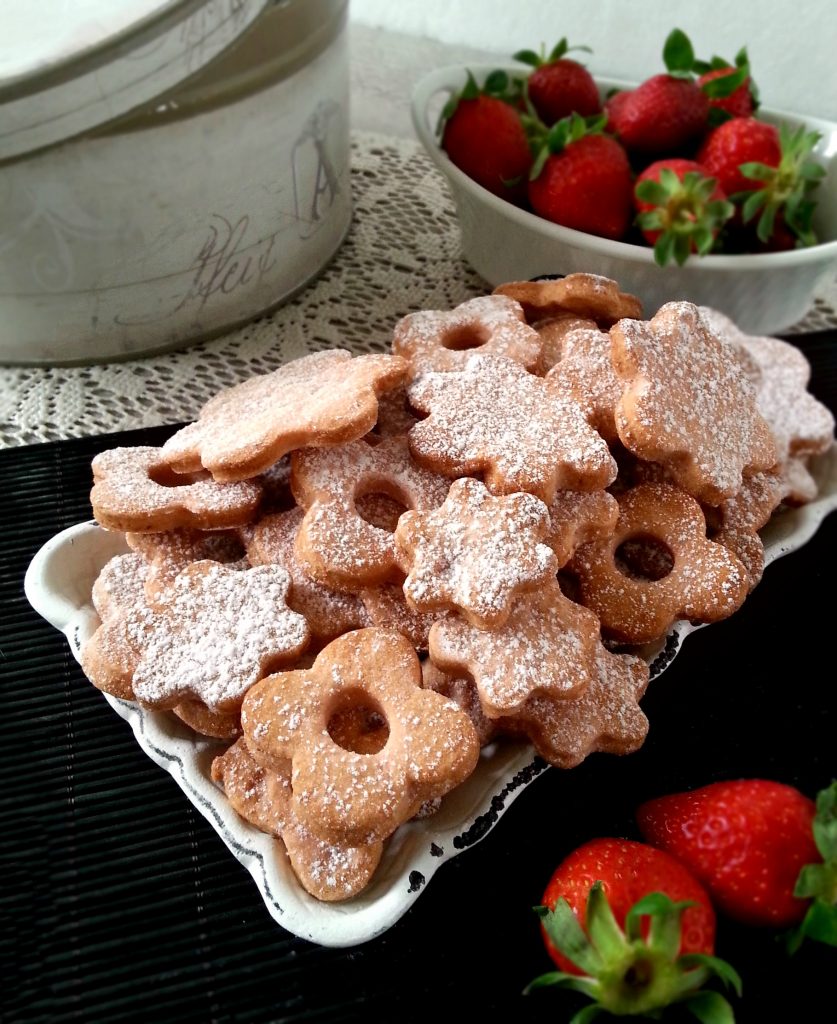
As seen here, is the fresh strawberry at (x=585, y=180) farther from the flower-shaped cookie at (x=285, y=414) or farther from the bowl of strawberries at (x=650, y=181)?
the flower-shaped cookie at (x=285, y=414)

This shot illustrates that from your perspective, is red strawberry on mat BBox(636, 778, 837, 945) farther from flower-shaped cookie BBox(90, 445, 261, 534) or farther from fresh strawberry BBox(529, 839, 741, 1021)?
flower-shaped cookie BBox(90, 445, 261, 534)

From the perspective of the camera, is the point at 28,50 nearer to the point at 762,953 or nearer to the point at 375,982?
the point at 375,982

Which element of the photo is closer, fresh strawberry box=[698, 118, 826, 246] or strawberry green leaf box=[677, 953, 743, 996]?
strawberry green leaf box=[677, 953, 743, 996]

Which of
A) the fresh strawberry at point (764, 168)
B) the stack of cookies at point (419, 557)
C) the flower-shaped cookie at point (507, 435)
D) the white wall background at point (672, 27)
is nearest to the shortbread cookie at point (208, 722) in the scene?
Answer: the stack of cookies at point (419, 557)

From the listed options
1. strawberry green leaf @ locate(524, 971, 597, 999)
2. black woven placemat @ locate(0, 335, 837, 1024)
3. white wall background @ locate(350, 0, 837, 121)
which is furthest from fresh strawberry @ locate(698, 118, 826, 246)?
strawberry green leaf @ locate(524, 971, 597, 999)

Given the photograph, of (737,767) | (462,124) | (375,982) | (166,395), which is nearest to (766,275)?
(462,124)

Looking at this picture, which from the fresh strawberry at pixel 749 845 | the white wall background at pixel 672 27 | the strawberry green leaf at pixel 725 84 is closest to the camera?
the fresh strawberry at pixel 749 845

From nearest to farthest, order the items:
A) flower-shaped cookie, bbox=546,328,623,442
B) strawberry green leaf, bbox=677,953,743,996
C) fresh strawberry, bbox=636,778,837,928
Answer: strawberry green leaf, bbox=677,953,743,996, fresh strawberry, bbox=636,778,837,928, flower-shaped cookie, bbox=546,328,623,442
